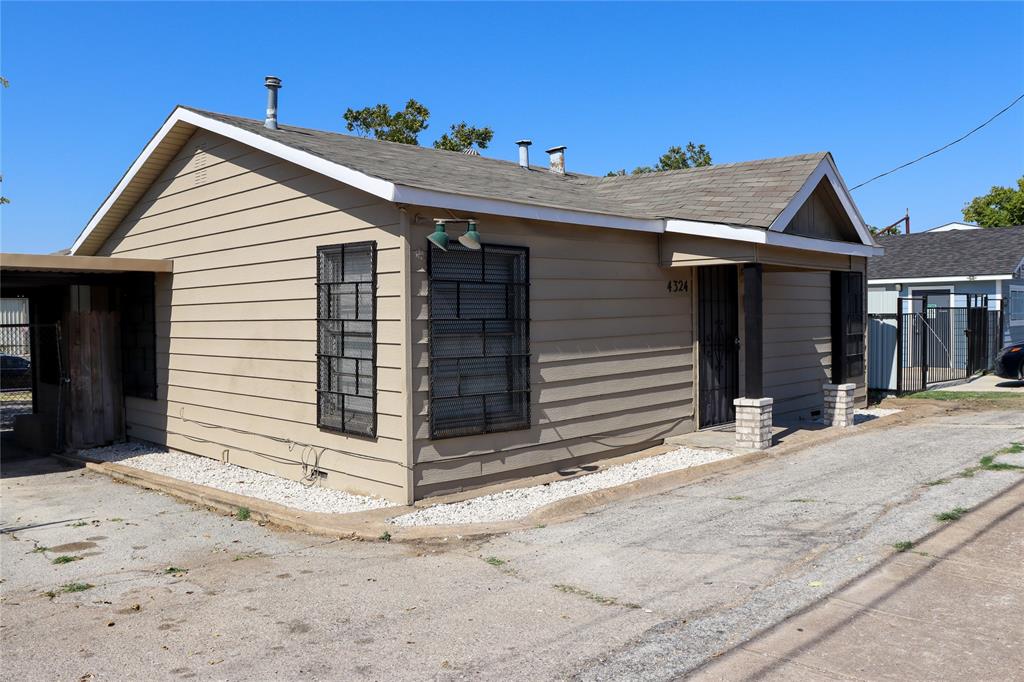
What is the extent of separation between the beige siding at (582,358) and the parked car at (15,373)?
17.5m

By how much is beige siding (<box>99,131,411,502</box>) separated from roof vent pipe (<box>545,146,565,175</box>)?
608 centimetres

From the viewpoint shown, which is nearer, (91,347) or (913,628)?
(913,628)

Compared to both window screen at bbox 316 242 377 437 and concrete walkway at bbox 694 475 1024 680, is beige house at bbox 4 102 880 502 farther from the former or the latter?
concrete walkway at bbox 694 475 1024 680

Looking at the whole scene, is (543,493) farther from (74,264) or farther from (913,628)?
(74,264)

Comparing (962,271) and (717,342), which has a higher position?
(962,271)

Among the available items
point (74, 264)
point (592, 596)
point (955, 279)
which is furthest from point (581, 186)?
point (955, 279)

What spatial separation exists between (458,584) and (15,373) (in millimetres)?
21208

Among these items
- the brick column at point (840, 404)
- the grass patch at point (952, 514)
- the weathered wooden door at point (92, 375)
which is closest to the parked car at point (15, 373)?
the weathered wooden door at point (92, 375)

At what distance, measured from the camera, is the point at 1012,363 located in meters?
16.8

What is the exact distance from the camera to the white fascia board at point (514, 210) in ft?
24.9

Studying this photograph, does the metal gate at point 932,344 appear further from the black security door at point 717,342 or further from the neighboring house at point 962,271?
the black security door at point 717,342

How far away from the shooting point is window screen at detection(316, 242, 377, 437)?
27.2 feet

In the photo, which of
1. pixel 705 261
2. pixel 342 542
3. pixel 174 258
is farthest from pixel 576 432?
pixel 174 258

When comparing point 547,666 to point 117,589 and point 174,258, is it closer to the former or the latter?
point 117,589
